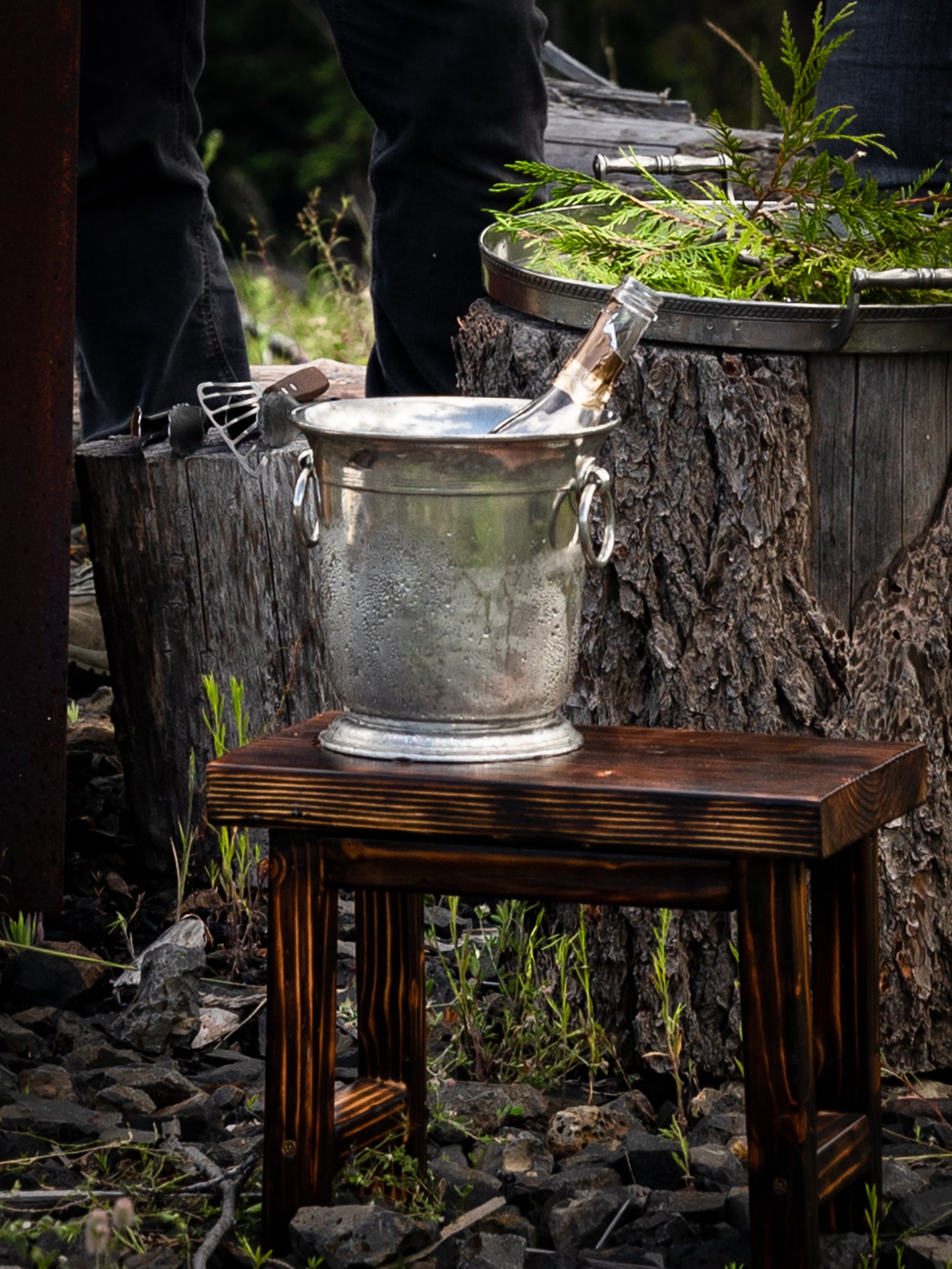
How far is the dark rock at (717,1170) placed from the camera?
6.53ft

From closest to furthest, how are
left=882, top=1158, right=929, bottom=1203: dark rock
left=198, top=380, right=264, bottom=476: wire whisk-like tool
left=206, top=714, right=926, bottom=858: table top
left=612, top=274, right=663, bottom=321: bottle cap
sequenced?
left=206, top=714, right=926, bottom=858: table top
left=612, top=274, right=663, bottom=321: bottle cap
left=882, top=1158, right=929, bottom=1203: dark rock
left=198, top=380, right=264, bottom=476: wire whisk-like tool

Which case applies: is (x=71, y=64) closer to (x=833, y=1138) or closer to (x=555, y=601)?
(x=555, y=601)

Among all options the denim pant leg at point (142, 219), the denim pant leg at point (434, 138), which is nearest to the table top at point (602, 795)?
the denim pant leg at point (434, 138)

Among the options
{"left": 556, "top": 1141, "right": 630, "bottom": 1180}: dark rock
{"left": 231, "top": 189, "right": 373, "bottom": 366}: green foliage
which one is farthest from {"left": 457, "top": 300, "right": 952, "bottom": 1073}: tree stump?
{"left": 231, "top": 189, "right": 373, "bottom": 366}: green foliage

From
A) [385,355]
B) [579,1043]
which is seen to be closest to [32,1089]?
[579,1043]

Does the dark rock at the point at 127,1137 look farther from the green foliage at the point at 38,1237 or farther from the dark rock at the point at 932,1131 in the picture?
the dark rock at the point at 932,1131

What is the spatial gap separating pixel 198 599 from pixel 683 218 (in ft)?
3.32

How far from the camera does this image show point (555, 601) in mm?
1769

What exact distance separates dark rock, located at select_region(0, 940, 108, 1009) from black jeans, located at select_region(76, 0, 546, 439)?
126cm

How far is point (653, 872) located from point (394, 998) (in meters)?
0.43

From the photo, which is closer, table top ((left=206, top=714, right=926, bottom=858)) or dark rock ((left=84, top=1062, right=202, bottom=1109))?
table top ((left=206, top=714, right=926, bottom=858))

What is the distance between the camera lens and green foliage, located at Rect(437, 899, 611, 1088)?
90.5 inches

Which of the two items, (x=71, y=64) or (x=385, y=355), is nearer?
(x=71, y=64)

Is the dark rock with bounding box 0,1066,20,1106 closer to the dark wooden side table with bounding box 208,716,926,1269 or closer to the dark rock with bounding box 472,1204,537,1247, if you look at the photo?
the dark wooden side table with bounding box 208,716,926,1269
